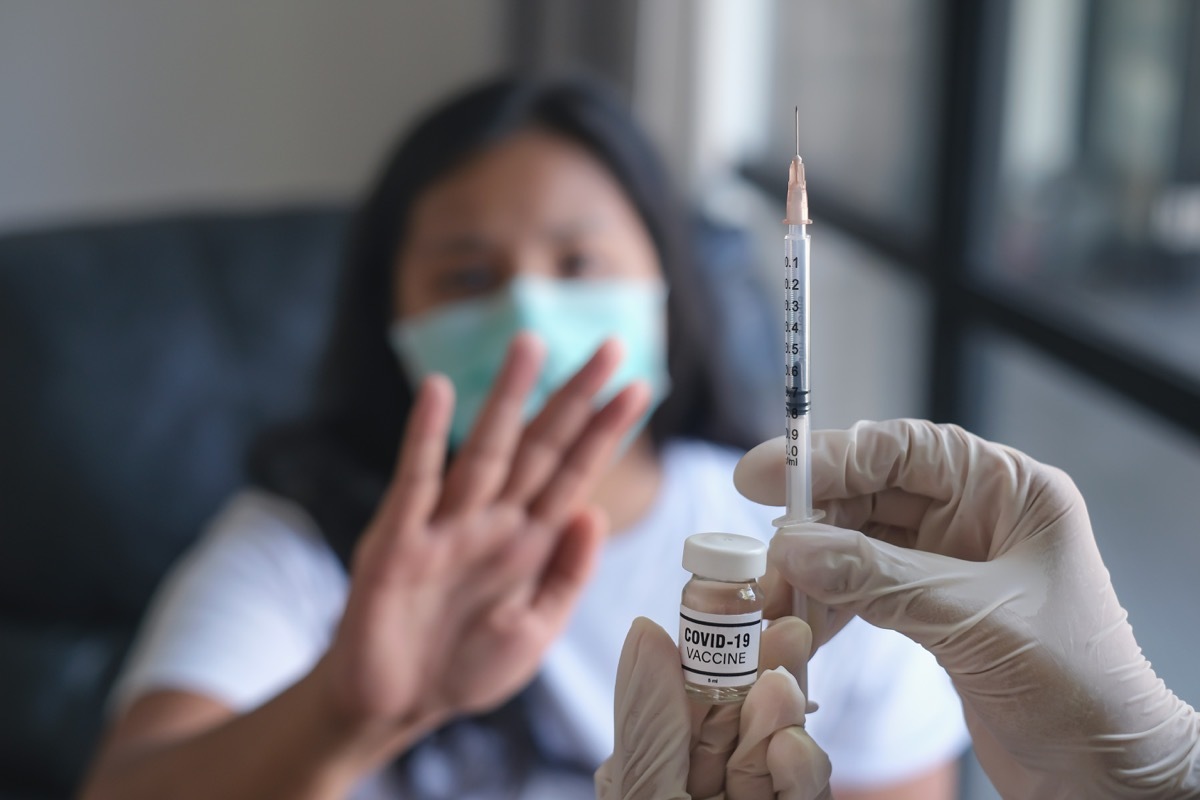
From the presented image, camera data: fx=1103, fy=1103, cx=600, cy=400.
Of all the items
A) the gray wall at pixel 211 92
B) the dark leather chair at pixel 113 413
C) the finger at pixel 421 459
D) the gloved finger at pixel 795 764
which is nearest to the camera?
the gloved finger at pixel 795 764

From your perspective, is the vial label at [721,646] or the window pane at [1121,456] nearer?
the vial label at [721,646]

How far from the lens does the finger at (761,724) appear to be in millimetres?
468

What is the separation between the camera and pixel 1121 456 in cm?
156

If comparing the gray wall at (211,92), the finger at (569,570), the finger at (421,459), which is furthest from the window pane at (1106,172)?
the gray wall at (211,92)

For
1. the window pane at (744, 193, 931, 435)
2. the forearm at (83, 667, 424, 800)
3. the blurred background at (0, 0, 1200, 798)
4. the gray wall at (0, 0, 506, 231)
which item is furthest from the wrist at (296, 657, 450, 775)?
the gray wall at (0, 0, 506, 231)

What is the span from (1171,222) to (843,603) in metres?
1.20

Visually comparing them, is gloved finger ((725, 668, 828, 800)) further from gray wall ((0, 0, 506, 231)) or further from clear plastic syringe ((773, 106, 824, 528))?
gray wall ((0, 0, 506, 231))

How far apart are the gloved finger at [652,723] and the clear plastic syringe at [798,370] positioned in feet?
0.26

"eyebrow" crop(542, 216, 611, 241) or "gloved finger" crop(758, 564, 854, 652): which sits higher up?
"eyebrow" crop(542, 216, 611, 241)

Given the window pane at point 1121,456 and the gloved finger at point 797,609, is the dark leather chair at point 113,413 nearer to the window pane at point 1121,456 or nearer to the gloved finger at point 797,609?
the window pane at point 1121,456

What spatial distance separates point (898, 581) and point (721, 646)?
0.08 m

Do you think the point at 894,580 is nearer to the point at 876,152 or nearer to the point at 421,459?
the point at 421,459

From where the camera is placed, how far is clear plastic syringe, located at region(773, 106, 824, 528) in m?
0.50

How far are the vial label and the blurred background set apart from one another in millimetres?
146
